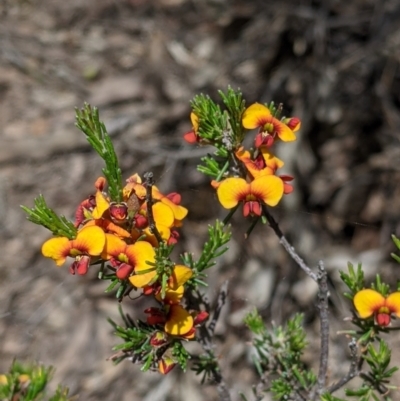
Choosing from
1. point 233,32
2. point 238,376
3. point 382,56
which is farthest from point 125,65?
point 238,376

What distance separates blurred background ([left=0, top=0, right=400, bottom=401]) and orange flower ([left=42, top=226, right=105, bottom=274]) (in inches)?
77.6

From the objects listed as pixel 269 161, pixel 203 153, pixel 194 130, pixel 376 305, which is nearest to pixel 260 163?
pixel 269 161

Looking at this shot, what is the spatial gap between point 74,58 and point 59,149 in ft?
2.76

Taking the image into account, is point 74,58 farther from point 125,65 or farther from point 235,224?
point 235,224

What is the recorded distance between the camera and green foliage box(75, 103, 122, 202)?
0.99m

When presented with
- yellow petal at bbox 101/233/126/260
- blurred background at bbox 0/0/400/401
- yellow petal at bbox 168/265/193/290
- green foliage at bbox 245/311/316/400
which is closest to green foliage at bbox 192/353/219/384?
green foliage at bbox 245/311/316/400

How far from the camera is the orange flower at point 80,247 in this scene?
979 millimetres

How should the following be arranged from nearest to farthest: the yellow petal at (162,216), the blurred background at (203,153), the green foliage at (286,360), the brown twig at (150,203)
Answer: the brown twig at (150,203) < the yellow petal at (162,216) < the green foliage at (286,360) < the blurred background at (203,153)

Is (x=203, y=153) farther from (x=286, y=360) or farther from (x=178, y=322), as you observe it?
(x=178, y=322)

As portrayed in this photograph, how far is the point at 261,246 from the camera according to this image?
11.1 feet

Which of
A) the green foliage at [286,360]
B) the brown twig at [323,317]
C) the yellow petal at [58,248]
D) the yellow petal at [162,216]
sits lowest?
the green foliage at [286,360]

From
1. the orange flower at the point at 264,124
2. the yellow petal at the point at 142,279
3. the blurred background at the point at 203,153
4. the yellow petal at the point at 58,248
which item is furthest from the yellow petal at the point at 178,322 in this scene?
the blurred background at the point at 203,153

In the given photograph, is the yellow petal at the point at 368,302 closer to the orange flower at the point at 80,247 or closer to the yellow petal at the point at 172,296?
the yellow petal at the point at 172,296

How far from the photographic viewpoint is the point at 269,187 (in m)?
1.06
